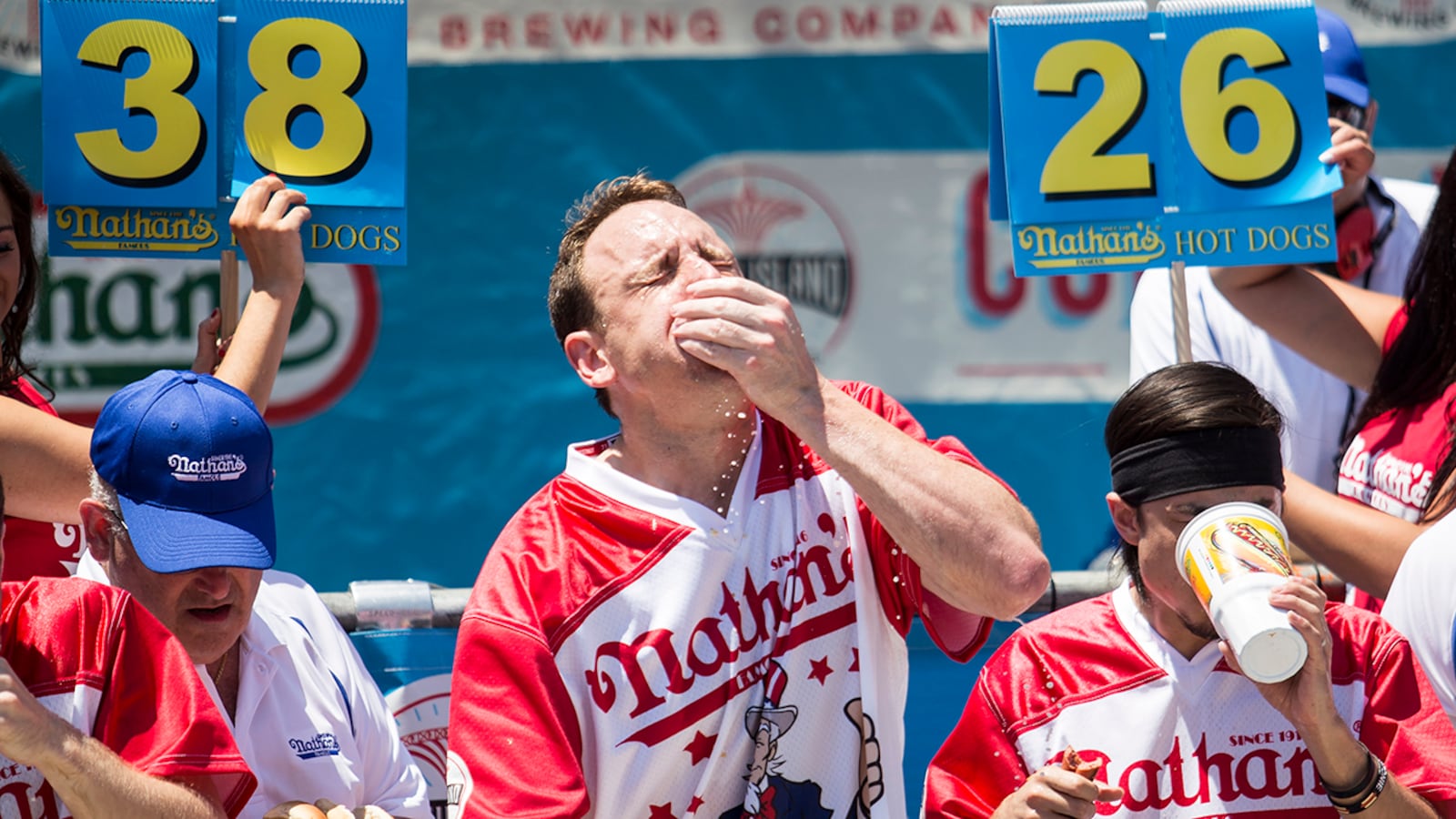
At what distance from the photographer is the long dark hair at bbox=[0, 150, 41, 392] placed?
9.22ft

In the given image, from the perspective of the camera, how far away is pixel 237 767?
83.8 inches

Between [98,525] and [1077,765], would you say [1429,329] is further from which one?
[98,525]

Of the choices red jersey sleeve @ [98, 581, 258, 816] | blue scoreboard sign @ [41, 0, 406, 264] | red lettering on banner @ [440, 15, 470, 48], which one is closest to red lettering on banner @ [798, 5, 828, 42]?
red lettering on banner @ [440, 15, 470, 48]

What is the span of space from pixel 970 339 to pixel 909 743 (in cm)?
210

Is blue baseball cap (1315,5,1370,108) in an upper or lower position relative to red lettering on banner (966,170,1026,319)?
upper

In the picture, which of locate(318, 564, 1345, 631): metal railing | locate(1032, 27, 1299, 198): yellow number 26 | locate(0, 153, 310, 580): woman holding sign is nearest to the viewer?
locate(0, 153, 310, 580): woman holding sign

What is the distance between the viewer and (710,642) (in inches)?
89.8

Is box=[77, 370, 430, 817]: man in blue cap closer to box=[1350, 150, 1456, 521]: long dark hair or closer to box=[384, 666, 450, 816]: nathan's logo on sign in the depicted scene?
box=[384, 666, 450, 816]: nathan's logo on sign

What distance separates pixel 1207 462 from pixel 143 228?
180 centimetres

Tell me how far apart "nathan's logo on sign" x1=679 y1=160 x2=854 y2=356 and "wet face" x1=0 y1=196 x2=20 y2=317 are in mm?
2409

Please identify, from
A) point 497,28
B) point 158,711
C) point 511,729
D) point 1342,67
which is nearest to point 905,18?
point 497,28

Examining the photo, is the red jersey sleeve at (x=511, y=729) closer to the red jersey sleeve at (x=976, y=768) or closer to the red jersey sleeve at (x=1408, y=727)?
the red jersey sleeve at (x=976, y=768)

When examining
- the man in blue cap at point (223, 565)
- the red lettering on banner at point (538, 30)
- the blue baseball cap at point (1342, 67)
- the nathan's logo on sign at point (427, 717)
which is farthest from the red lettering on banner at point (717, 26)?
the man in blue cap at point (223, 565)

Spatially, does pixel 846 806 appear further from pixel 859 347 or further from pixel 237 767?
pixel 859 347
